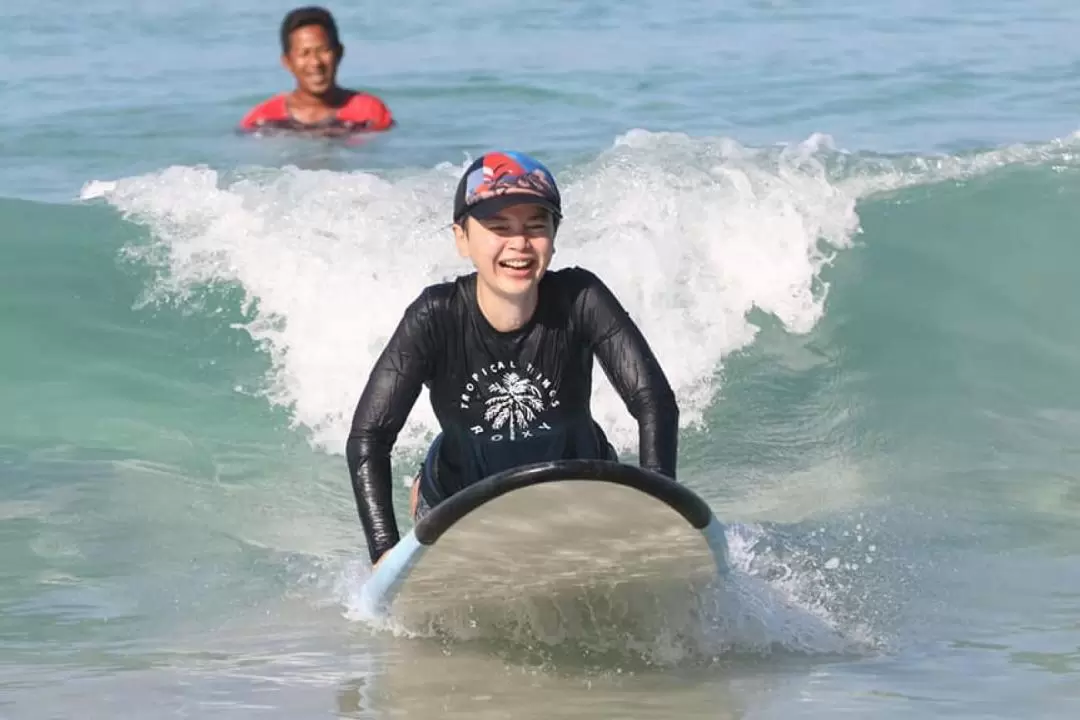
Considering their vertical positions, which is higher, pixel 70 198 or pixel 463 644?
pixel 70 198

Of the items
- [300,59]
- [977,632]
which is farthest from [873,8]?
[977,632]

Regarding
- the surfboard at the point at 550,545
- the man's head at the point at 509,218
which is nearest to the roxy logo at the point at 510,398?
the man's head at the point at 509,218

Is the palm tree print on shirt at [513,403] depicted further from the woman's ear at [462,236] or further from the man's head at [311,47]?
the man's head at [311,47]

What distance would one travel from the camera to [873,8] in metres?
19.1

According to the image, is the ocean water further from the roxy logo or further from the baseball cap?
the baseball cap

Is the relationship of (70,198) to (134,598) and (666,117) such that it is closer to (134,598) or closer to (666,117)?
(666,117)

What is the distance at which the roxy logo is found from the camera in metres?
4.49

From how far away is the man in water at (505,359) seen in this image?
14.1 feet

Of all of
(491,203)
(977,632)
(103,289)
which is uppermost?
(491,203)

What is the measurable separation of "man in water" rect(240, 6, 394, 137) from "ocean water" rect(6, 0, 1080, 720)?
276 millimetres

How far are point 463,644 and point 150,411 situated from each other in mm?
3598

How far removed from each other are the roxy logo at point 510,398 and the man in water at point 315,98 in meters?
7.89

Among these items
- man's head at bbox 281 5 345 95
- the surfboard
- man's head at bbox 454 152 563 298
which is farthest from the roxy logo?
man's head at bbox 281 5 345 95

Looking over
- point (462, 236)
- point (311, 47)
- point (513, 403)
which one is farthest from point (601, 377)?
point (311, 47)
